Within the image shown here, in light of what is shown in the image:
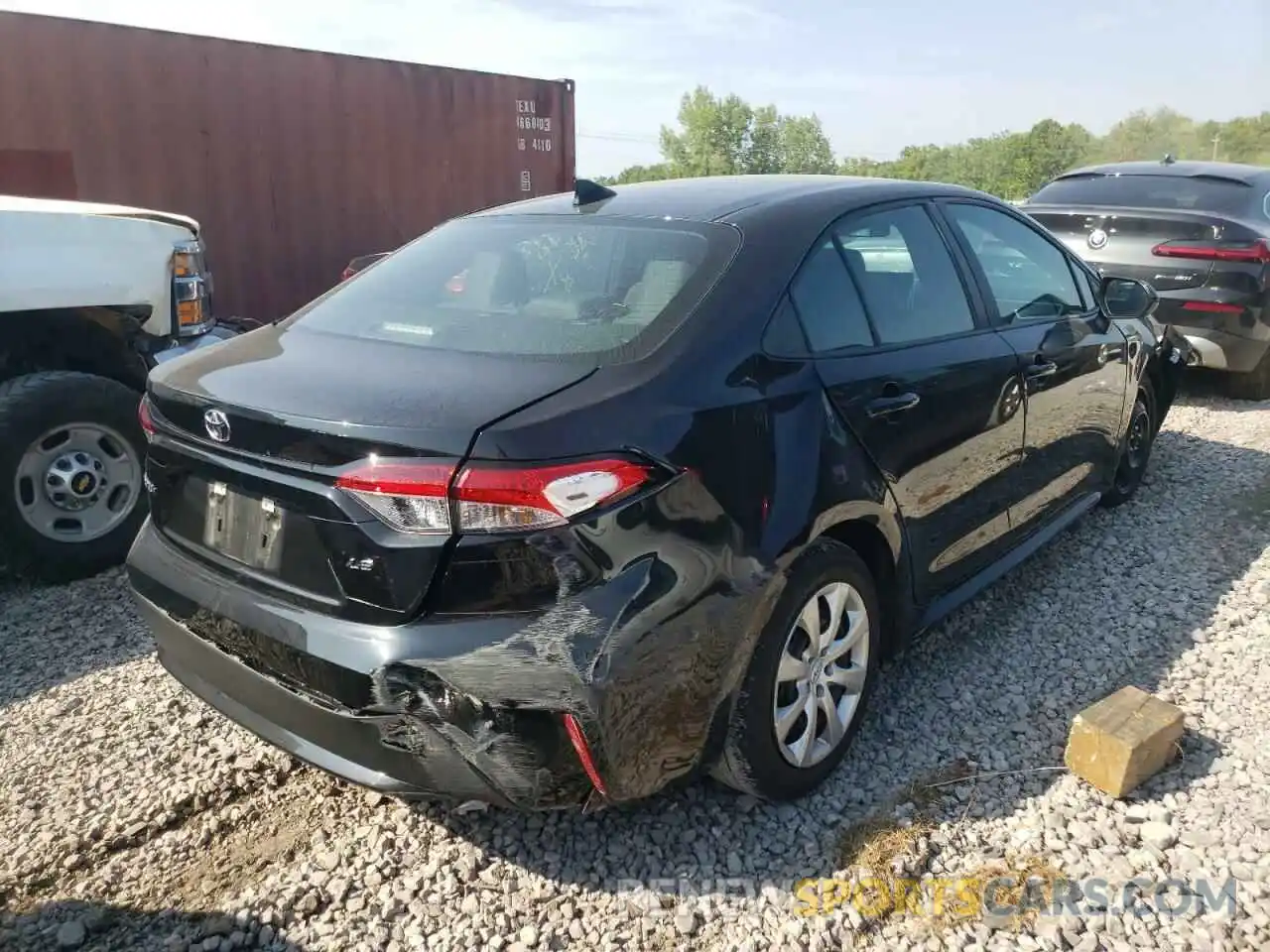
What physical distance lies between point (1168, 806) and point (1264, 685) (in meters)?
0.86

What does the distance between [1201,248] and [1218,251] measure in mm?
105

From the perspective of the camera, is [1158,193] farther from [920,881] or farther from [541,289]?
[920,881]

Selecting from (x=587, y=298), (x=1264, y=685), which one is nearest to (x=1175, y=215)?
(x=1264, y=685)

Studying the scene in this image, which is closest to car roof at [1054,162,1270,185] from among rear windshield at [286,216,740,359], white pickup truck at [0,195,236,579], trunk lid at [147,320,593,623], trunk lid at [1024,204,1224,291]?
trunk lid at [1024,204,1224,291]

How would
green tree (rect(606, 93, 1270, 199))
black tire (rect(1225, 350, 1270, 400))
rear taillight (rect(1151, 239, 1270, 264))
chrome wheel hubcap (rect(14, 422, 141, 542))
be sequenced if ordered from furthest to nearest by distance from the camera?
green tree (rect(606, 93, 1270, 199)) < black tire (rect(1225, 350, 1270, 400)) < rear taillight (rect(1151, 239, 1270, 264)) < chrome wheel hubcap (rect(14, 422, 141, 542))

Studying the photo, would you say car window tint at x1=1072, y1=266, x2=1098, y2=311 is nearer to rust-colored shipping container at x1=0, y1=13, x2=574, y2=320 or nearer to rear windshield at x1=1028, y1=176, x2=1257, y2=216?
rear windshield at x1=1028, y1=176, x2=1257, y2=216

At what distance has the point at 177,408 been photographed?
231 centimetres

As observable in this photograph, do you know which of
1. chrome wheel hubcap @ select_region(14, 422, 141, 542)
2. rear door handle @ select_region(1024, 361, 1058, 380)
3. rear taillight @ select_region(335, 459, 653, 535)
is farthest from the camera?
chrome wheel hubcap @ select_region(14, 422, 141, 542)

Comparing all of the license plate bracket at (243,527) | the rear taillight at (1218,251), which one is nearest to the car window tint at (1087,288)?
the rear taillight at (1218,251)

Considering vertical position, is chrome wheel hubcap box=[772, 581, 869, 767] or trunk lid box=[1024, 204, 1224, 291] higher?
trunk lid box=[1024, 204, 1224, 291]

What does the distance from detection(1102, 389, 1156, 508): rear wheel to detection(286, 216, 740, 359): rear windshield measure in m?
2.96

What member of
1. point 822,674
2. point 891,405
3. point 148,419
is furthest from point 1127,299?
point 148,419

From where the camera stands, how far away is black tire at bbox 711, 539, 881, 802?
2.26 m

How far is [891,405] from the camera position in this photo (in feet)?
8.60
